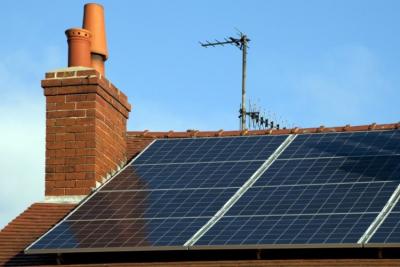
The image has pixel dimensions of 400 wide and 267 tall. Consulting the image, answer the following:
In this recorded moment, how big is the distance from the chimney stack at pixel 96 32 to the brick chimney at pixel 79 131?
0.54 meters

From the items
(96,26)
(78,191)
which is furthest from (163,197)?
(96,26)

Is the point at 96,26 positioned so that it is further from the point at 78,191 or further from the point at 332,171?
the point at 332,171

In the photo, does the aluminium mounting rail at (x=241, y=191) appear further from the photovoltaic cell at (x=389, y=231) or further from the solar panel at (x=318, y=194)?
the photovoltaic cell at (x=389, y=231)

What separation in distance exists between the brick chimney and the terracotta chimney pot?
25 millimetres

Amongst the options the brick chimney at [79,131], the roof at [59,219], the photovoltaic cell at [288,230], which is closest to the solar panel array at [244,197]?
the photovoltaic cell at [288,230]

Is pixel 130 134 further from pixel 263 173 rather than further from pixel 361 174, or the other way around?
pixel 361 174

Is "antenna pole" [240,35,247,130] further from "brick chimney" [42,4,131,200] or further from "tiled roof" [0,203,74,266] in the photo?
"tiled roof" [0,203,74,266]

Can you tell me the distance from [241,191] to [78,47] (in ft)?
18.1

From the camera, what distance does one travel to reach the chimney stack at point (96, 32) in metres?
29.0

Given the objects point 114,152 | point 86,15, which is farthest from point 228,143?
point 86,15

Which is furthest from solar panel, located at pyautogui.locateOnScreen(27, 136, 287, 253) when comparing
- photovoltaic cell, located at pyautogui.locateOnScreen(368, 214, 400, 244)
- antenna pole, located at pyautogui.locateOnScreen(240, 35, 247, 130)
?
antenna pole, located at pyautogui.locateOnScreen(240, 35, 247, 130)

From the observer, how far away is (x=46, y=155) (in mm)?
27359

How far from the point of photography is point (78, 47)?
94.0ft

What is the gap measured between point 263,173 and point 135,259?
11.8 ft
